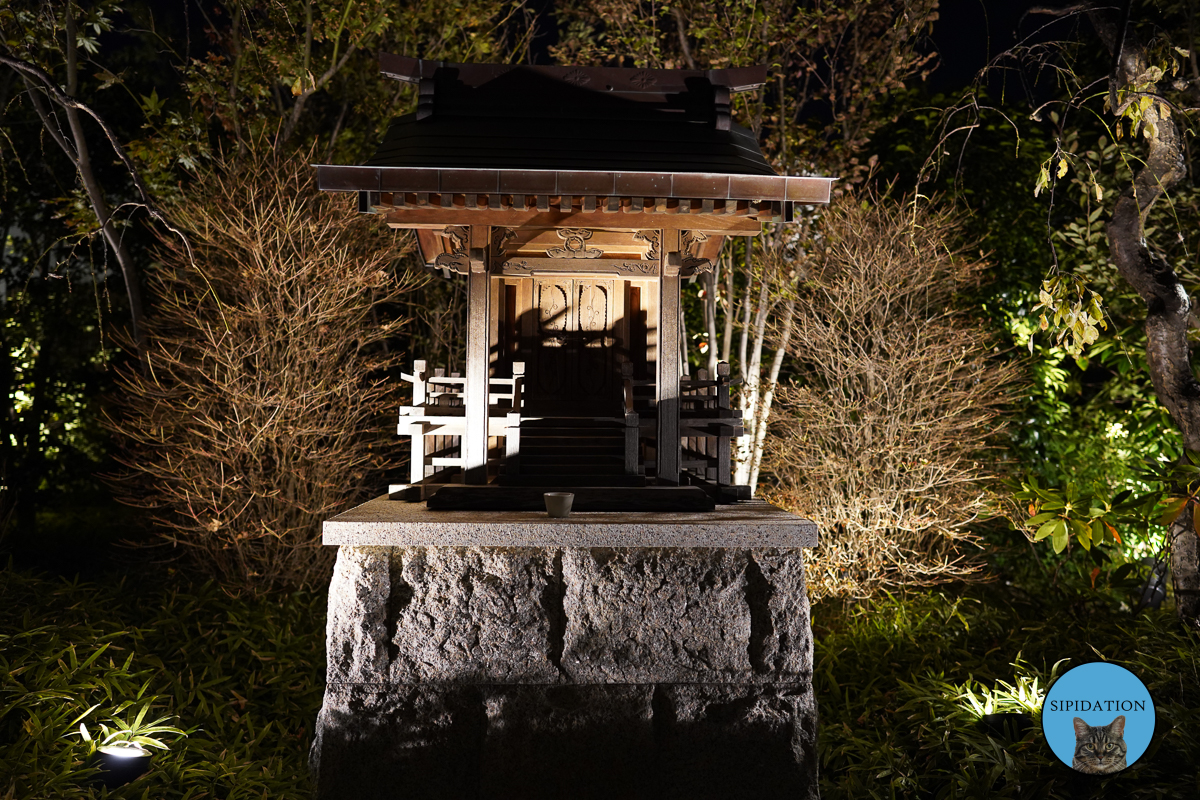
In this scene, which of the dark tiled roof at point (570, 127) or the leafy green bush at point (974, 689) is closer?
the leafy green bush at point (974, 689)

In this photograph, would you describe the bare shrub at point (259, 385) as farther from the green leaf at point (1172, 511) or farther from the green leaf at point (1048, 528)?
the green leaf at point (1172, 511)

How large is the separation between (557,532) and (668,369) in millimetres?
1393

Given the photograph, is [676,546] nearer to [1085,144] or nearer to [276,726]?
[276,726]

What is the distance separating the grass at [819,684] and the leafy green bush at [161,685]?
1 cm

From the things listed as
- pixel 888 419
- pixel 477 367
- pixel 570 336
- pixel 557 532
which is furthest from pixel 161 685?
pixel 888 419

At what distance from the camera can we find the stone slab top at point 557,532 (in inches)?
155

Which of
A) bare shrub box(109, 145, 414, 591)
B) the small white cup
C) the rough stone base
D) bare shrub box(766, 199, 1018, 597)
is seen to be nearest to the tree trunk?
bare shrub box(766, 199, 1018, 597)

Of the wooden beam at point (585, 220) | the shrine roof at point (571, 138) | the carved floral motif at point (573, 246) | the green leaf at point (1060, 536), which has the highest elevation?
the shrine roof at point (571, 138)

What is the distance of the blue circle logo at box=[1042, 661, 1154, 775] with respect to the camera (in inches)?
127

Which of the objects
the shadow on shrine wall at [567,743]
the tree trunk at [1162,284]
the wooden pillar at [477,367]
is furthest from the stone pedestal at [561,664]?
the tree trunk at [1162,284]

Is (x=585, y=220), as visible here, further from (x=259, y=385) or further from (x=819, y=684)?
(x=819, y=684)

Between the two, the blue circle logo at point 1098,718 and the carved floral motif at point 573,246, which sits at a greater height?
the carved floral motif at point 573,246

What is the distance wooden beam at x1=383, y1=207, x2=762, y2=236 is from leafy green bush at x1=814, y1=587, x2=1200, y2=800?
10.4 feet

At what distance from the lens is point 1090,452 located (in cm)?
721
